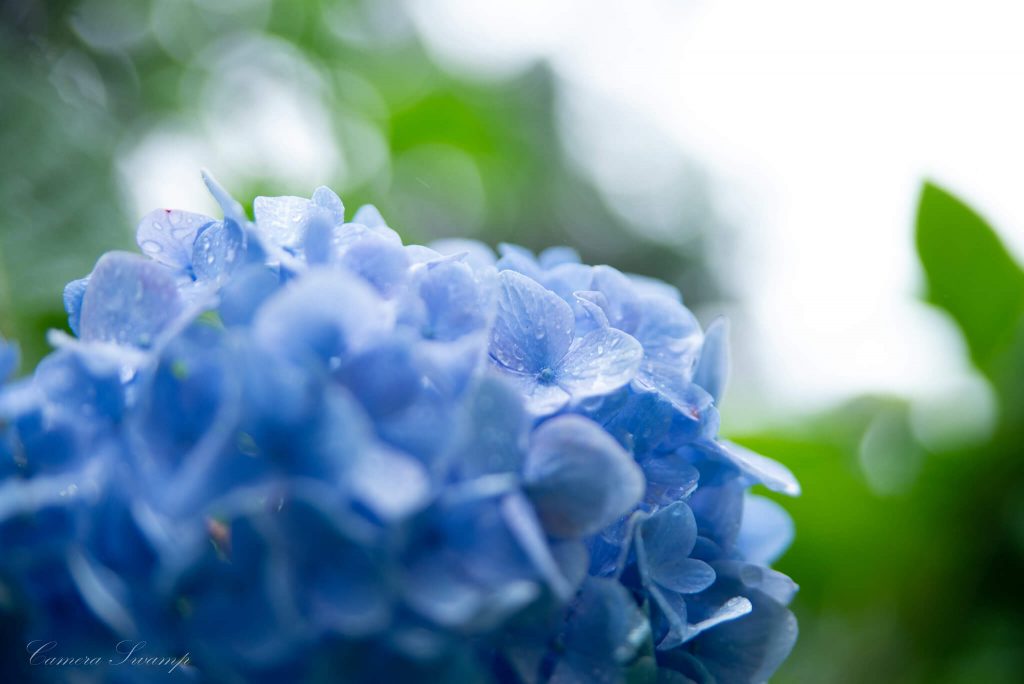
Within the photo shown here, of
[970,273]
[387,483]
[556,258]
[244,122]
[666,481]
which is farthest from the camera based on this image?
[244,122]

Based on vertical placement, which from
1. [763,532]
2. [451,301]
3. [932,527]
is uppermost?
[451,301]

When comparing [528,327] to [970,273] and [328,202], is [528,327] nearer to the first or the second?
[328,202]

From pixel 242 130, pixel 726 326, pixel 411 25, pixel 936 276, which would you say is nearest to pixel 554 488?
pixel 726 326

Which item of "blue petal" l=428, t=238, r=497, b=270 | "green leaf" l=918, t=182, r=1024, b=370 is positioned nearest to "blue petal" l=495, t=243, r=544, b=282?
"blue petal" l=428, t=238, r=497, b=270

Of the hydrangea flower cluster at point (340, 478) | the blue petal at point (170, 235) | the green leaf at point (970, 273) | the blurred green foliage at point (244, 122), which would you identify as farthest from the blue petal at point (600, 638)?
the green leaf at point (970, 273)

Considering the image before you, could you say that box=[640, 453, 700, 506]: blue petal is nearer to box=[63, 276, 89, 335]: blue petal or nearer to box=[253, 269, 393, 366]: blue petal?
box=[253, 269, 393, 366]: blue petal

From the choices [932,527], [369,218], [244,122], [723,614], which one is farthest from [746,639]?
[244,122]
